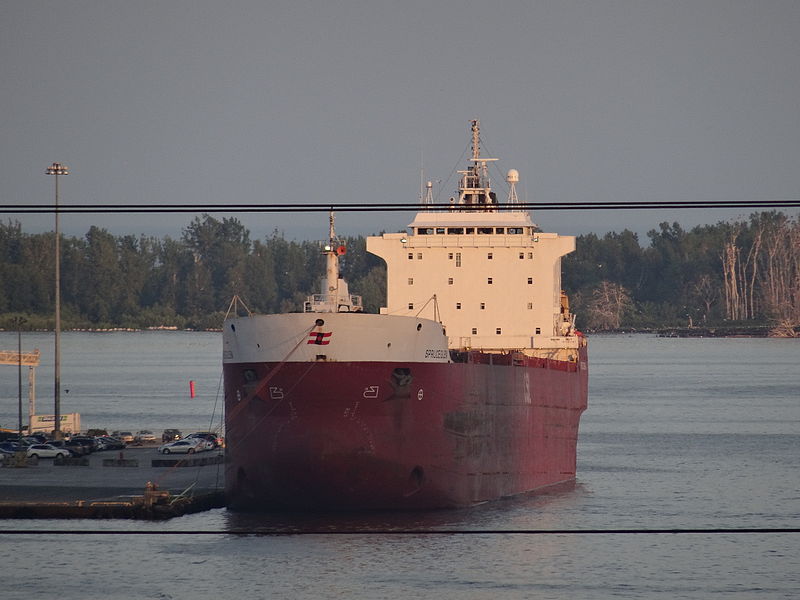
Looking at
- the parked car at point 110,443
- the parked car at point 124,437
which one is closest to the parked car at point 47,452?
the parked car at point 110,443

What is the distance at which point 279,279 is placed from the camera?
597 feet

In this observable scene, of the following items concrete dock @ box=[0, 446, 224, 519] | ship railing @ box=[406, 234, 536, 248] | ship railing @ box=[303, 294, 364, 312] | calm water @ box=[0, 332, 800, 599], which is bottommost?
calm water @ box=[0, 332, 800, 599]

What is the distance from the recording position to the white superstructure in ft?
141

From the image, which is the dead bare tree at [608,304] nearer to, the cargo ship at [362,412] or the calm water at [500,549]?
the calm water at [500,549]

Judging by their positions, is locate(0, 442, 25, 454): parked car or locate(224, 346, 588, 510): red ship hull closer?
locate(224, 346, 588, 510): red ship hull

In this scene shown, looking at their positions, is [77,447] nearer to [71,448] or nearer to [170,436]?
[71,448]

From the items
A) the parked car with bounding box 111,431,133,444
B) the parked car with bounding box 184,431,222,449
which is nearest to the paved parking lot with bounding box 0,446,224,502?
the parked car with bounding box 184,431,222,449

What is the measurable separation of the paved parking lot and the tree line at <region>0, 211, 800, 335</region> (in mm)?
125134

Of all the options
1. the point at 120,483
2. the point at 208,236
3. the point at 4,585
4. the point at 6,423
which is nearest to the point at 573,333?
the point at 120,483

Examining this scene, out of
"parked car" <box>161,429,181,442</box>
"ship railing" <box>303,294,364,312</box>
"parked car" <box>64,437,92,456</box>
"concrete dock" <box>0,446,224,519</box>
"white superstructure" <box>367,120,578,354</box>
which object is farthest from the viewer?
"parked car" <box>161,429,181,442</box>

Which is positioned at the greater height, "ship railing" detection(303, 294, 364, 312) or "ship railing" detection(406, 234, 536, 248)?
"ship railing" detection(406, 234, 536, 248)

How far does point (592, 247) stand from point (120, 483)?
6136 inches

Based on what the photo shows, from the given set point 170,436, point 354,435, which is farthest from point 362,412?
point 170,436

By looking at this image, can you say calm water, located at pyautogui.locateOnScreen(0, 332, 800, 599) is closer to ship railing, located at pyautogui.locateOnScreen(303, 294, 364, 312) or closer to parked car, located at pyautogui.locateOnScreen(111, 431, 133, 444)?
ship railing, located at pyautogui.locateOnScreen(303, 294, 364, 312)
